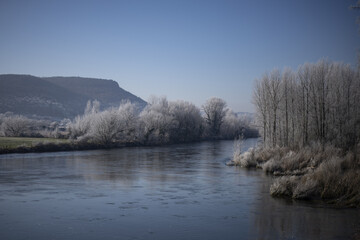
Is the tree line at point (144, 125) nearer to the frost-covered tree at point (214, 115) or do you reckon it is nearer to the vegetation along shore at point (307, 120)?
the frost-covered tree at point (214, 115)

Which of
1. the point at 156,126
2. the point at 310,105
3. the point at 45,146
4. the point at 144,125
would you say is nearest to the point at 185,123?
the point at 156,126

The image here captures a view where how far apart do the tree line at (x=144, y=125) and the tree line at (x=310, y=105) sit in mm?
27428

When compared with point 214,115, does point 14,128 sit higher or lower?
lower

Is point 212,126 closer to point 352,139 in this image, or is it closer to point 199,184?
point 352,139

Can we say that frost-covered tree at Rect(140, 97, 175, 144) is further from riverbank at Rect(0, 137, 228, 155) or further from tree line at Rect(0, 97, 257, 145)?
riverbank at Rect(0, 137, 228, 155)

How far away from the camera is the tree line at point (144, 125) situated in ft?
204

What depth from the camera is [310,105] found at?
39875 millimetres

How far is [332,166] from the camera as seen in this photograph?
20703 mm

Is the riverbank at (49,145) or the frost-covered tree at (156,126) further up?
the frost-covered tree at (156,126)

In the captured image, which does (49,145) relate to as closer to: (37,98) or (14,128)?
(14,128)

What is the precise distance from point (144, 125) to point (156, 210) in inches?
2049

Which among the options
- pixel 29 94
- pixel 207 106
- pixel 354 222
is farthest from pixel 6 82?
pixel 354 222

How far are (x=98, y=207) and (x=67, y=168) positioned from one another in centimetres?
1587

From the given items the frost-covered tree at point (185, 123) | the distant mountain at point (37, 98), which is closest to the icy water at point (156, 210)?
the frost-covered tree at point (185, 123)
